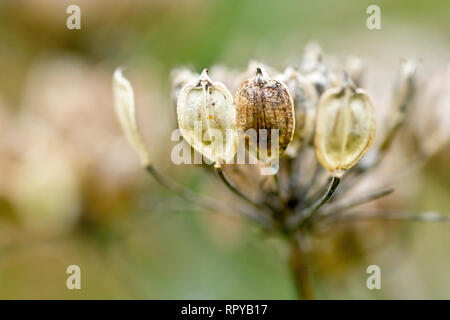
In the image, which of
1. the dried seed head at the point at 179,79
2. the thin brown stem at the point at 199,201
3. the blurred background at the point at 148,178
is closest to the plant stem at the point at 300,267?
the thin brown stem at the point at 199,201

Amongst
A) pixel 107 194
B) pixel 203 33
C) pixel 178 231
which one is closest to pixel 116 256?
pixel 107 194

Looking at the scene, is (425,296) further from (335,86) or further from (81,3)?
(81,3)

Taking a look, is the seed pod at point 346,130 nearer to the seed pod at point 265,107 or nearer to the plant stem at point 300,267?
the seed pod at point 265,107

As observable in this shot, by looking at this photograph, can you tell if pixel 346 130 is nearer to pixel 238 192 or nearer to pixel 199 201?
pixel 238 192

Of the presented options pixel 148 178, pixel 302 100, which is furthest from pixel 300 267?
pixel 148 178

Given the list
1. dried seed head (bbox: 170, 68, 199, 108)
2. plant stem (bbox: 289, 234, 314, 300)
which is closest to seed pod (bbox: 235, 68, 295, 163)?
dried seed head (bbox: 170, 68, 199, 108)

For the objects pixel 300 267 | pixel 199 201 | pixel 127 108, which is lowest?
pixel 300 267
